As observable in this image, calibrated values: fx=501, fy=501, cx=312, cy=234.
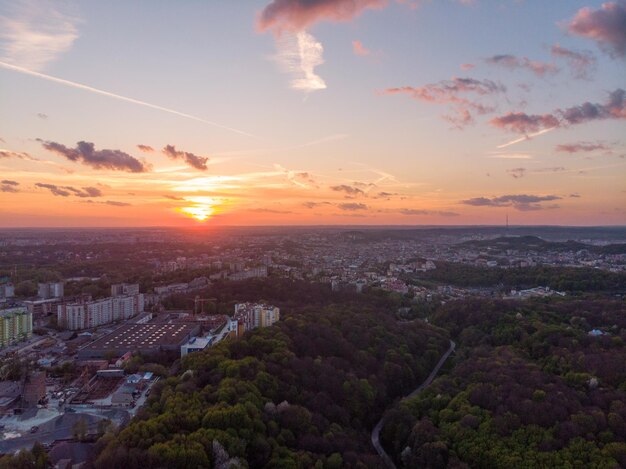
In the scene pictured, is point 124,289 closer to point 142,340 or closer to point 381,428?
point 142,340

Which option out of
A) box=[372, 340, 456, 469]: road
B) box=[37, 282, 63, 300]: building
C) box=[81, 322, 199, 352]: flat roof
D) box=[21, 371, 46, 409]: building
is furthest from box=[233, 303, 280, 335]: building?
box=[37, 282, 63, 300]: building

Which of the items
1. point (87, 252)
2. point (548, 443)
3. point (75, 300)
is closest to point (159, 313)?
point (75, 300)

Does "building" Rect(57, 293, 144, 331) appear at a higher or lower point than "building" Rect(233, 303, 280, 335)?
lower

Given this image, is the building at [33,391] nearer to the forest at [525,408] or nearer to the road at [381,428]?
the road at [381,428]

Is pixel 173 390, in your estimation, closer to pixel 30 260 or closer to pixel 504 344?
pixel 504 344

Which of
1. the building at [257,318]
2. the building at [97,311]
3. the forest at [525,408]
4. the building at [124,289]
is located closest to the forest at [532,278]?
the forest at [525,408]

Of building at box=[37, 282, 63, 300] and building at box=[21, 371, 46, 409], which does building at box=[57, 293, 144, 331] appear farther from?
building at box=[21, 371, 46, 409]

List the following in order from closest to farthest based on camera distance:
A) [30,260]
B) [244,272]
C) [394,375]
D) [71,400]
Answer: [71,400] < [394,375] < [244,272] < [30,260]
